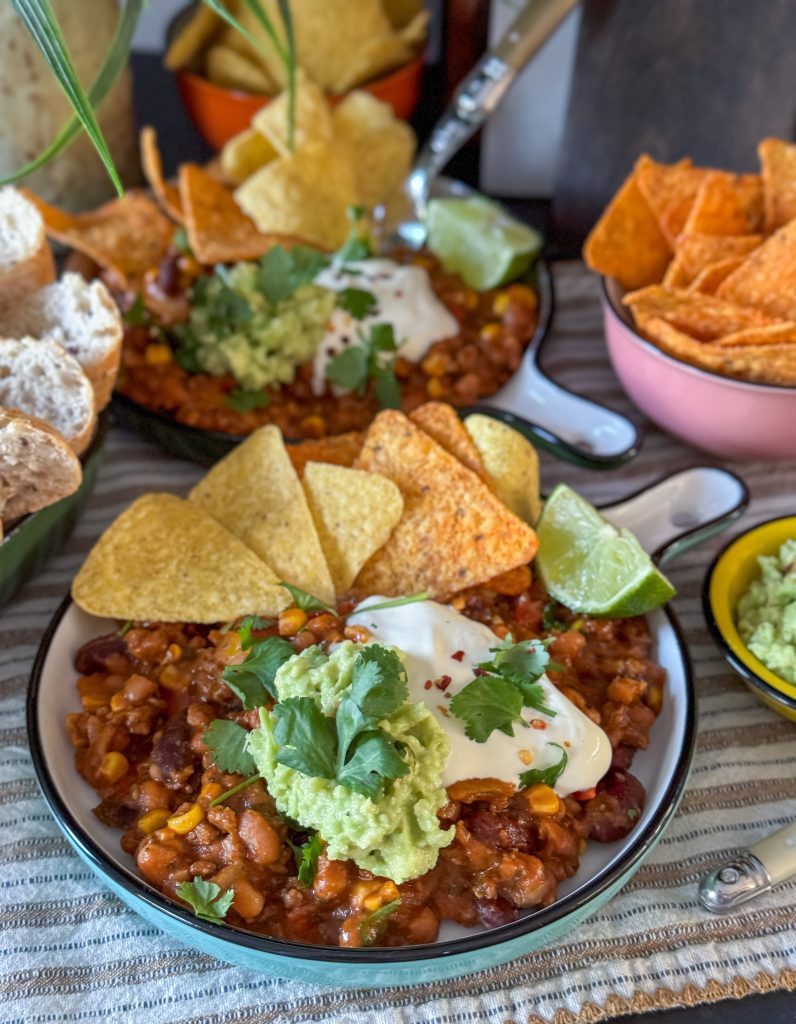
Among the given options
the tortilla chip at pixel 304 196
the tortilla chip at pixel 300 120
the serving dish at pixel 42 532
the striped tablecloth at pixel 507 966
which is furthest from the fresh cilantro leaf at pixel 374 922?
the tortilla chip at pixel 300 120

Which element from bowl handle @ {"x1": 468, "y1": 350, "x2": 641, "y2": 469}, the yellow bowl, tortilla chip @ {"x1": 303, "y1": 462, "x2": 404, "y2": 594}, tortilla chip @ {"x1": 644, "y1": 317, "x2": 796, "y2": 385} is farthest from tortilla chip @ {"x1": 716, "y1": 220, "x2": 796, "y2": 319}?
tortilla chip @ {"x1": 303, "y1": 462, "x2": 404, "y2": 594}

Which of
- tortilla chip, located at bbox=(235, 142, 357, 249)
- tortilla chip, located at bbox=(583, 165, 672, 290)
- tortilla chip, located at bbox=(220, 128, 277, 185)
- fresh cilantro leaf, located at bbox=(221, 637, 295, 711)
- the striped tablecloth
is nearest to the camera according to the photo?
the striped tablecloth

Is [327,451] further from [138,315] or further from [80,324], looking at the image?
[138,315]

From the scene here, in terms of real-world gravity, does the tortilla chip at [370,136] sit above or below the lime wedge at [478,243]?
above

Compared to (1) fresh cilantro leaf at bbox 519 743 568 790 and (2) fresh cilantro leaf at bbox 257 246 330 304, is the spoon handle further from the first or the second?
(1) fresh cilantro leaf at bbox 519 743 568 790

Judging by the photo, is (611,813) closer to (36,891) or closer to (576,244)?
(36,891)

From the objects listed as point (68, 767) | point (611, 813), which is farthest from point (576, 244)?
point (68, 767)

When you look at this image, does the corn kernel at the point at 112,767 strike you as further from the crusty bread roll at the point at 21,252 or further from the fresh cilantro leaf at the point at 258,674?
the crusty bread roll at the point at 21,252
